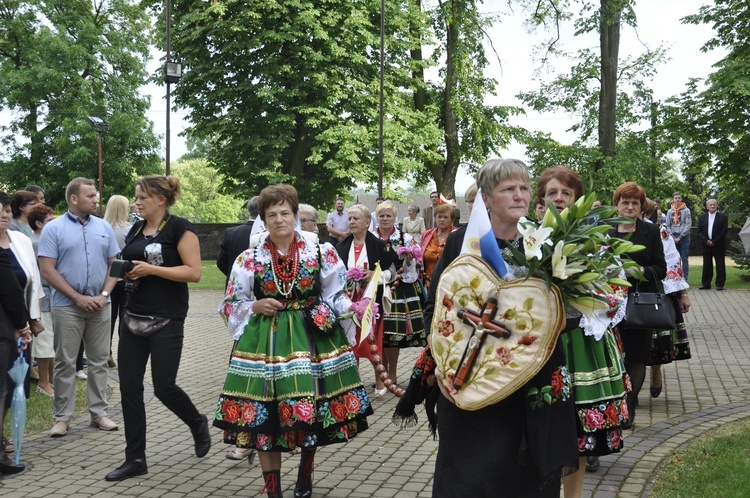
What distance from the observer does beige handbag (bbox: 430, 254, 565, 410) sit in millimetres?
3188

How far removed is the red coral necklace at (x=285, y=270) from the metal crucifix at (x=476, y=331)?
2394 mm

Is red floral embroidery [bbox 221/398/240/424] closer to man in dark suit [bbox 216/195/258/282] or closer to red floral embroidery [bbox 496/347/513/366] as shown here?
man in dark suit [bbox 216/195/258/282]

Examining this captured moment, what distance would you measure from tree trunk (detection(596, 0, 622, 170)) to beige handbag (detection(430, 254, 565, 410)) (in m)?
20.8

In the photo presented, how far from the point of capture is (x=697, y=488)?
5570 millimetres

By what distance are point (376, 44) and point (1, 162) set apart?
21.3 metres

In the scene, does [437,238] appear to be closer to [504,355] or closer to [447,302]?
[447,302]

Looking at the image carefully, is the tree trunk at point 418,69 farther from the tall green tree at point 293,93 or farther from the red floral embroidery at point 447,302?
the red floral embroidery at point 447,302

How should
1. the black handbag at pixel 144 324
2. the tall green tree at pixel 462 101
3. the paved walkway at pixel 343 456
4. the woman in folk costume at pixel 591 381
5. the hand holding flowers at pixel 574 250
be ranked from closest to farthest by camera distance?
1. the hand holding flowers at pixel 574 250
2. the woman in folk costume at pixel 591 381
3. the paved walkway at pixel 343 456
4. the black handbag at pixel 144 324
5. the tall green tree at pixel 462 101

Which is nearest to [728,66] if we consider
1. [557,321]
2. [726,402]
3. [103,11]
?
[726,402]

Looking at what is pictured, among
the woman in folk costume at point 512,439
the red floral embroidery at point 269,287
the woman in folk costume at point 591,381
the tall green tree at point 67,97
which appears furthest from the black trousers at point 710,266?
the tall green tree at point 67,97

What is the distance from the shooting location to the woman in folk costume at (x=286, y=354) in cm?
532

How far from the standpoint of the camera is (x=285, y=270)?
5586 millimetres

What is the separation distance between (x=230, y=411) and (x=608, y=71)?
65.1 feet

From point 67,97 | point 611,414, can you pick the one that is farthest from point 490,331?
point 67,97
